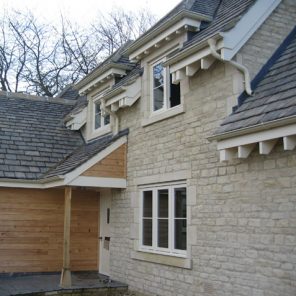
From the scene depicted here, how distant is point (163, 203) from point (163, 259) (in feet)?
4.05

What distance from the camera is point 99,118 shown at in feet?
48.1

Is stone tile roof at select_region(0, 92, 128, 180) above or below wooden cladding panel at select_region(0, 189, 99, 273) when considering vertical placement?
above

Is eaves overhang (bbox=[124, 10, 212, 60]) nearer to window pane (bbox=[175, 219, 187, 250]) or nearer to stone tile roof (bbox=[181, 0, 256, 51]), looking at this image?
stone tile roof (bbox=[181, 0, 256, 51])

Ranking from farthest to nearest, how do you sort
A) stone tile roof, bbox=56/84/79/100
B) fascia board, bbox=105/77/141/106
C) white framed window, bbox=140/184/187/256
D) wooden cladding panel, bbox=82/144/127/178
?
stone tile roof, bbox=56/84/79/100 → wooden cladding panel, bbox=82/144/127/178 → fascia board, bbox=105/77/141/106 → white framed window, bbox=140/184/187/256

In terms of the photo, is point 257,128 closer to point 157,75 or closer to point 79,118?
point 157,75

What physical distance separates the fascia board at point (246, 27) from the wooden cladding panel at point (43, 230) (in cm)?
740

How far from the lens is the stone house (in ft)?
24.3

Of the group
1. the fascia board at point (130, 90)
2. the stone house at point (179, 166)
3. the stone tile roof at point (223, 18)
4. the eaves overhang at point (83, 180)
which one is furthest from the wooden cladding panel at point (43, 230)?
the stone tile roof at point (223, 18)

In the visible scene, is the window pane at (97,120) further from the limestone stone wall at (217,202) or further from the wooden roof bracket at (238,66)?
the wooden roof bracket at (238,66)

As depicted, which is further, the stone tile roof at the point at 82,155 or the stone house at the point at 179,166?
the stone tile roof at the point at 82,155

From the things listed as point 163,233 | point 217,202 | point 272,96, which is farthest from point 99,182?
point 272,96

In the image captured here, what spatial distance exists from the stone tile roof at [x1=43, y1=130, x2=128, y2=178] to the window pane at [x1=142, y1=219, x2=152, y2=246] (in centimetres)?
214

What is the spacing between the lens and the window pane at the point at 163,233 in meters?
10.2

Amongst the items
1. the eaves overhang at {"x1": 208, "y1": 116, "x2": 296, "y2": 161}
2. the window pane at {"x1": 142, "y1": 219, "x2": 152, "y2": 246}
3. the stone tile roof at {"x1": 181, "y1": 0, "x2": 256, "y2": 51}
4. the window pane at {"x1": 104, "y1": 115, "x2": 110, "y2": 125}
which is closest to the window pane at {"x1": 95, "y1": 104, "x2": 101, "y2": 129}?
the window pane at {"x1": 104, "y1": 115, "x2": 110, "y2": 125}
